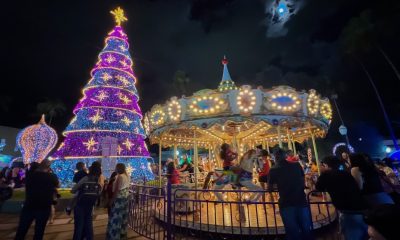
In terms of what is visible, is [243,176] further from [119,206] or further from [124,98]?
[124,98]

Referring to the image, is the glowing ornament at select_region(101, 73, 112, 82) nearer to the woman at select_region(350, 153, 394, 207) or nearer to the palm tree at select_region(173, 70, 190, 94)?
the woman at select_region(350, 153, 394, 207)

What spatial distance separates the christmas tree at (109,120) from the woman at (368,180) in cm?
1164

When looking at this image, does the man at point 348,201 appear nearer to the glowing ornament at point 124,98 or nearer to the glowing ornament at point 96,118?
the glowing ornament at point 96,118

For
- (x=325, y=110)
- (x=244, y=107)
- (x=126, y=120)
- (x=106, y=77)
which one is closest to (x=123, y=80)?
(x=106, y=77)

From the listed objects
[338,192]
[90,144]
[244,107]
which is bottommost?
[338,192]

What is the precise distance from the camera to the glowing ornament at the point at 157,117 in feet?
26.4

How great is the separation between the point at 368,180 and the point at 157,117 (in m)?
6.93

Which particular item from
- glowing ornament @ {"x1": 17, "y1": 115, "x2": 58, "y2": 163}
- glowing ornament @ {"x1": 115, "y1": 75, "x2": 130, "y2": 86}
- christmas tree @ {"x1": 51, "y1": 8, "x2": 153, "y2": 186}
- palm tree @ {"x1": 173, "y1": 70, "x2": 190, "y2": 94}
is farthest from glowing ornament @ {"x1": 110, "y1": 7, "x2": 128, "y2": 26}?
palm tree @ {"x1": 173, "y1": 70, "x2": 190, "y2": 94}

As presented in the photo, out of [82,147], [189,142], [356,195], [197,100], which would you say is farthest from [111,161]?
[356,195]

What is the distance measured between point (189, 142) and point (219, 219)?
332 inches

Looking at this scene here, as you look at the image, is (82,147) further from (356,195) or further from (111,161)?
(356,195)

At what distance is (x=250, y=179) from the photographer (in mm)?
5664

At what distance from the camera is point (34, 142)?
1319 centimetres

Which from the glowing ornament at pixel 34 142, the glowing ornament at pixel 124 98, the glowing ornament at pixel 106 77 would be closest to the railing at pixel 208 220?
the glowing ornament at pixel 124 98
